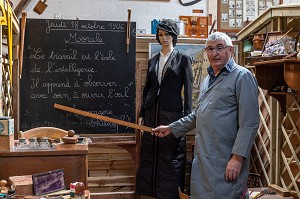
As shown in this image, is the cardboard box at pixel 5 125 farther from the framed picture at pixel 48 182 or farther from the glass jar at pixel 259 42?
the glass jar at pixel 259 42

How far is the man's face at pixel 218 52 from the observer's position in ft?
6.75

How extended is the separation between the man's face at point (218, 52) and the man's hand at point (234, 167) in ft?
1.55

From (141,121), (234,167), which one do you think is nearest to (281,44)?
(234,167)

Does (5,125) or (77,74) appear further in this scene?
(77,74)

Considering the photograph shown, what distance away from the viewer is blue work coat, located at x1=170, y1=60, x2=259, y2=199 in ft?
6.41

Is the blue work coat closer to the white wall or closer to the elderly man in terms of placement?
the elderly man

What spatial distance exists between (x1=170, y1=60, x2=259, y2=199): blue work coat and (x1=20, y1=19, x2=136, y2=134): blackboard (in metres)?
1.70

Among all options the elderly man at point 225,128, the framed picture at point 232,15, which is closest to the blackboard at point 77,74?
the framed picture at point 232,15

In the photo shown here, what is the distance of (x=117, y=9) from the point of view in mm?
4457

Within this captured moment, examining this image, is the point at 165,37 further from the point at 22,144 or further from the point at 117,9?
the point at 22,144

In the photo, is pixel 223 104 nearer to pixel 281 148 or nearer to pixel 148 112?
pixel 281 148

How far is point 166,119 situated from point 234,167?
4.44 ft

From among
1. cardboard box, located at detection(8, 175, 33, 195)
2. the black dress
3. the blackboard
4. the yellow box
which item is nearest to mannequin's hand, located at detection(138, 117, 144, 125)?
the black dress

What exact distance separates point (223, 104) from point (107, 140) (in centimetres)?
176
